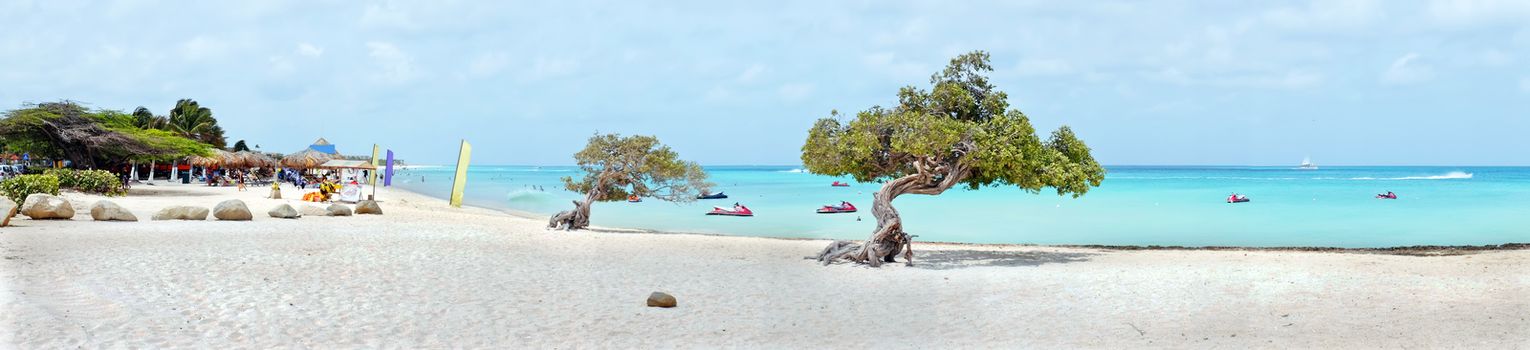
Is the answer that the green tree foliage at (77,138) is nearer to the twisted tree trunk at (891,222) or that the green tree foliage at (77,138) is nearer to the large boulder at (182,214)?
the large boulder at (182,214)

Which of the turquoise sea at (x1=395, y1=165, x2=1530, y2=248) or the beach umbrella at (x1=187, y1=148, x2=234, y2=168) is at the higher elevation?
the beach umbrella at (x1=187, y1=148, x2=234, y2=168)

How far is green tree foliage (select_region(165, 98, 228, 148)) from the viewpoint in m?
62.1

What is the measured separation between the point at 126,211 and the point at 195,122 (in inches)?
2224

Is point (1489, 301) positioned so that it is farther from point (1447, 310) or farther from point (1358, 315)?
point (1358, 315)

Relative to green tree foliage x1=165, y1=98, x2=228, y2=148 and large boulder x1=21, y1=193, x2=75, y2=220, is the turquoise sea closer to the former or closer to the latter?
large boulder x1=21, y1=193, x2=75, y2=220

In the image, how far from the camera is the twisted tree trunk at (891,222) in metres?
12.8

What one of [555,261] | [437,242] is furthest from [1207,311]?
[437,242]

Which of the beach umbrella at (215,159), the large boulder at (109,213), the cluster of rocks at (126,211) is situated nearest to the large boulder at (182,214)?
the cluster of rocks at (126,211)

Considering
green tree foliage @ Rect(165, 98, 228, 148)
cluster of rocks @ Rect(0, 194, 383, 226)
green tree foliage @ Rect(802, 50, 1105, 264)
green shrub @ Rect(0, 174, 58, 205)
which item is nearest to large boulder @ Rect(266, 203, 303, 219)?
cluster of rocks @ Rect(0, 194, 383, 226)

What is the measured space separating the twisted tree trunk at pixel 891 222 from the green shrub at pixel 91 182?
23006 millimetres

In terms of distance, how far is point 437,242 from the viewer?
14.4 metres

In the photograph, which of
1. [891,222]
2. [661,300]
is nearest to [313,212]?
[891,222]

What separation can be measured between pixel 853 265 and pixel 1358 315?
19.7 feet

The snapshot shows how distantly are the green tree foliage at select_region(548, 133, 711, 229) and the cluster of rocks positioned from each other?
5116mm
